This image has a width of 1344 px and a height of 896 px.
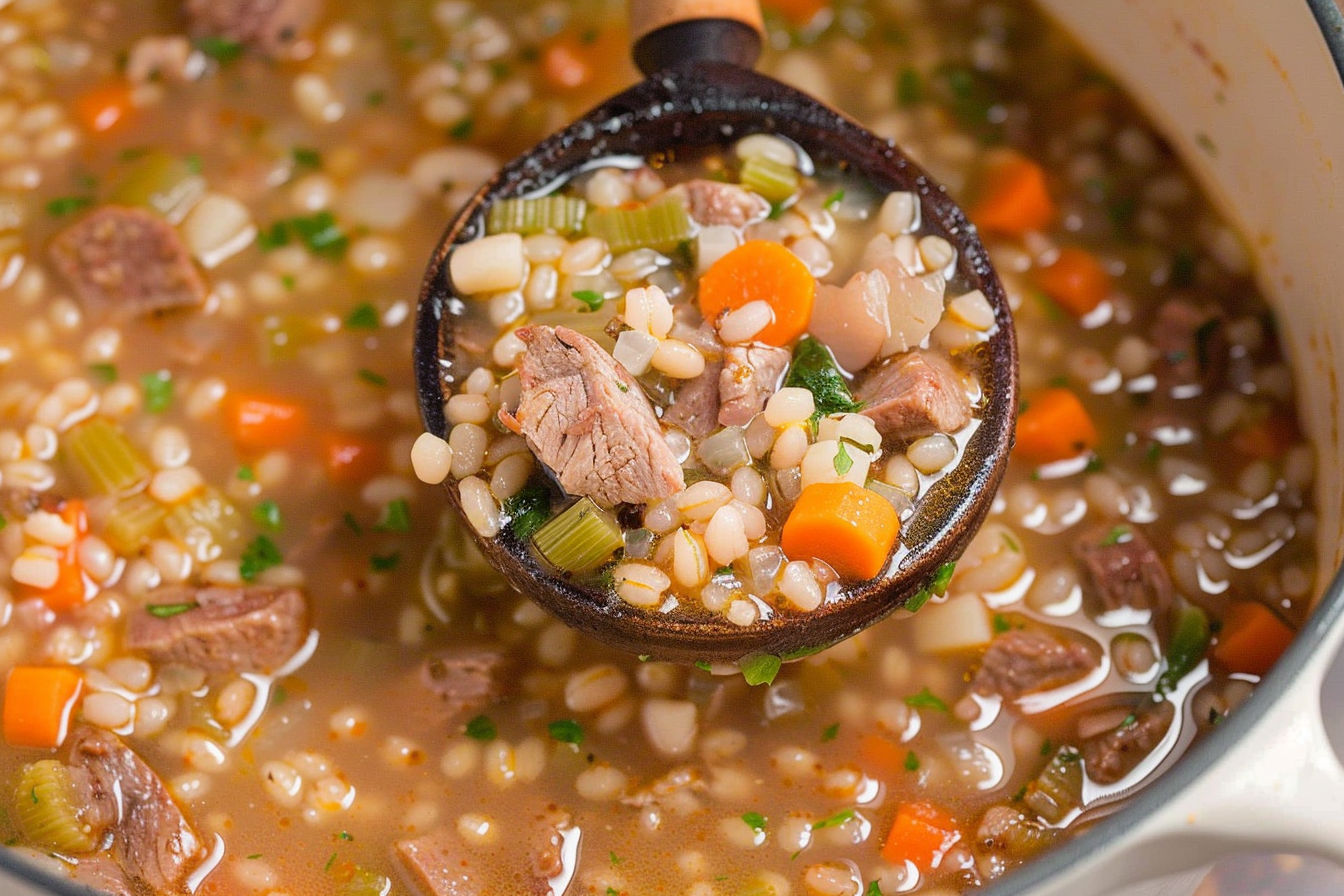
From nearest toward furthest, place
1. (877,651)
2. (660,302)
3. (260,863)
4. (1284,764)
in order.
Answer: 1. (1284,764)
2. (660,302)
3. (260,863)
4. (877,651)

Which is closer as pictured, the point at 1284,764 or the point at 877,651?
the point at 1284,764

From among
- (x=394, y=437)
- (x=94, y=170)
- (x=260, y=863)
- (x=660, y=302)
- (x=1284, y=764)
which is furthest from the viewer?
(x=94, y=170)

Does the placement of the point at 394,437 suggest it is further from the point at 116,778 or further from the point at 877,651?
the point at 877,651

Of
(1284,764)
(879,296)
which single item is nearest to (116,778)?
(879,296)

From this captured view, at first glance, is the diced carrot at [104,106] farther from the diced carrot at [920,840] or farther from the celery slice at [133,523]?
the diced carrot at [920,840]

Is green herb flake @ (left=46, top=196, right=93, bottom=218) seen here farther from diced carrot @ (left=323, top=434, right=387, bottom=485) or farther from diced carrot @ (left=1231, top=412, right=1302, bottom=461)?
diced carrot @ (left=1231, top=412, right=1302, bottom=461)

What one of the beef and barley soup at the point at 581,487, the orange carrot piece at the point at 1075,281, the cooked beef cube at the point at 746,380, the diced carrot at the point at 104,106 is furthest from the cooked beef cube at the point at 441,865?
the diced carrot at the point at 104,106
